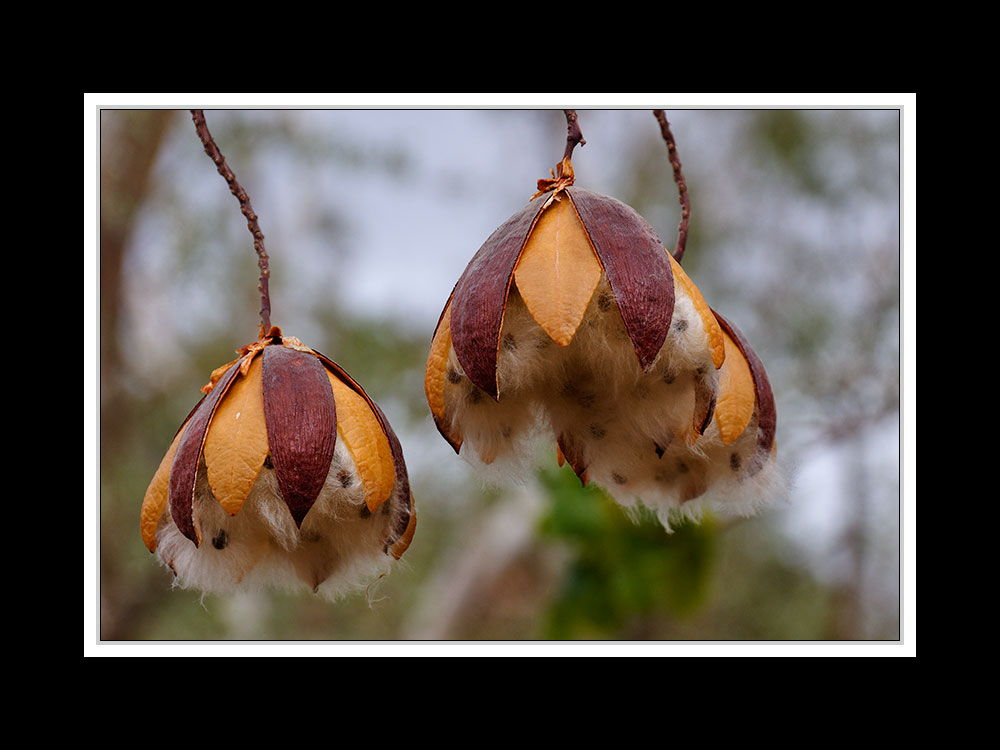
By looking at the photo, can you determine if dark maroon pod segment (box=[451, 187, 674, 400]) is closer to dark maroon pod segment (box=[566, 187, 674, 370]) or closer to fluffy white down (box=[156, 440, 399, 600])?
dark maroon pod segment (box=[566, 187, 674, 370])

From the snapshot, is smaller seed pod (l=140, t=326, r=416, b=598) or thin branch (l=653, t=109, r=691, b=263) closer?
smaller seed pod (l=140, t=326, r=416, b=598)

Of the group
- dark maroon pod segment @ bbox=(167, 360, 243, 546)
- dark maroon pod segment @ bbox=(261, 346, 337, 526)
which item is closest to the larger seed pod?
dark maroon pod segment @ bbox=(261, 346, 337, 526)

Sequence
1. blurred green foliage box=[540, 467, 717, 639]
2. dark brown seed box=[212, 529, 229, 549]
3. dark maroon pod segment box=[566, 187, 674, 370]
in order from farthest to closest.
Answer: blurred green foliage box=[540, 467, 717, 639] < dark brown seed box=[212, 529, 229, 549] < dark maroon pod segment box=[566, 187, 674, 370]

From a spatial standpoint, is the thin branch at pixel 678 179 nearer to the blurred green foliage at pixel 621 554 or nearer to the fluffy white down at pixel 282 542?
the fluffy white down at pixel 282 542

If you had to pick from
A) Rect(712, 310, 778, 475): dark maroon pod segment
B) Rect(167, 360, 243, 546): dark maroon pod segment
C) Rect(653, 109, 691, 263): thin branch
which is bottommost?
Rect(167, 360, 243, 546): dark maroon pod segment

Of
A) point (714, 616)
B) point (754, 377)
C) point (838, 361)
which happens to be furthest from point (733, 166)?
point (754, 377)

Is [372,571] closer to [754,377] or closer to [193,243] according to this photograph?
[754,377]

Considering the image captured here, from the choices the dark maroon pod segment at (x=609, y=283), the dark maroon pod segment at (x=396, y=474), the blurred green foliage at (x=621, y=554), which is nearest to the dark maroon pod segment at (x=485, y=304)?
the dark maroon pod segment at (x=609, y=283)
